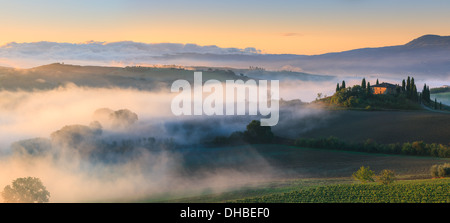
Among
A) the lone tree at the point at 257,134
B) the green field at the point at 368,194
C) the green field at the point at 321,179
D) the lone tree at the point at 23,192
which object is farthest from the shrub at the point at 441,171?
the lone tree at the point at 23,192

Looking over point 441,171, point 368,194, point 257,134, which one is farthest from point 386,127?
point 368,194

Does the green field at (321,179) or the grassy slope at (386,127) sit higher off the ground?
the grassy slope at (386,127)

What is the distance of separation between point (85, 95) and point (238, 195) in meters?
139

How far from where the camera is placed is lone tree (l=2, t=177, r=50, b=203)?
143 ft

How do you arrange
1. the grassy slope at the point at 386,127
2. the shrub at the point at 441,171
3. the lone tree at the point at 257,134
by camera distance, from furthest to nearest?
the lone tree at the point at 257,134, the grassy slope at the point at 386,127, the shrub at the point at 441,171

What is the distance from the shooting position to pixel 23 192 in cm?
4416

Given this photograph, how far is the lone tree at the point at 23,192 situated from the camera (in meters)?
43.7

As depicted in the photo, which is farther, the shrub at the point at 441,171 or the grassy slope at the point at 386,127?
the grassy slope at the point at 386,127

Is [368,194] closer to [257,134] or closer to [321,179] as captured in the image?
[321,179]

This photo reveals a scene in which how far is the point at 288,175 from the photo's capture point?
63.2 metres

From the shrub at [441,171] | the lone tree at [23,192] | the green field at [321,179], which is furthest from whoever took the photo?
the shrub at [441,171]

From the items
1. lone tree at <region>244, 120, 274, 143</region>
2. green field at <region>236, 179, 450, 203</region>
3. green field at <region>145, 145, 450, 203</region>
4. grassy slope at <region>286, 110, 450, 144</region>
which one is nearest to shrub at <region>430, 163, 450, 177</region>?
green field at <region>145, 145, 450, 203</region>

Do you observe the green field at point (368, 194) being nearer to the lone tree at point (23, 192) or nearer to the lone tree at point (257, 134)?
the lone tree at point (23, 192)
